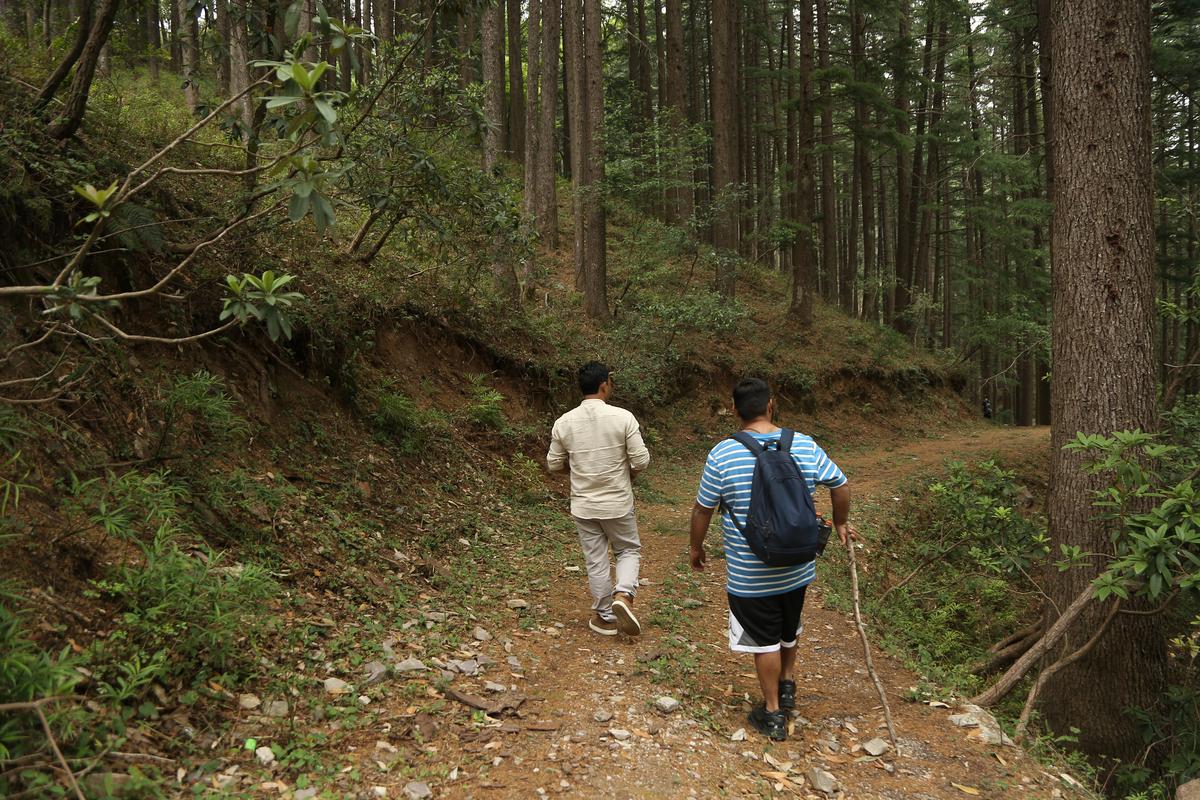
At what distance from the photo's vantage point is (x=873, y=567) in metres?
9.60

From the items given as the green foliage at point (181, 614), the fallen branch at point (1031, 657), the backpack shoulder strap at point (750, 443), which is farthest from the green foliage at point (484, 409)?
the fallen branch at point (1031, 657)

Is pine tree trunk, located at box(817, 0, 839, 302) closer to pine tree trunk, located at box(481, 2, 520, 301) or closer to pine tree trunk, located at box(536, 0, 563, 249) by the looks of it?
pine tree trunk, located at box(536, 0, 563, 249)

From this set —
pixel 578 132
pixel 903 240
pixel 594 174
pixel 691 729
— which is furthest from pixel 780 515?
pixel 903 240

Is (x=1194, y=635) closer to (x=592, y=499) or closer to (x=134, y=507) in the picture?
(x=592, y=499)

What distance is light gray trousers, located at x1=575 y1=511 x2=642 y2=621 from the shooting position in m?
5.38

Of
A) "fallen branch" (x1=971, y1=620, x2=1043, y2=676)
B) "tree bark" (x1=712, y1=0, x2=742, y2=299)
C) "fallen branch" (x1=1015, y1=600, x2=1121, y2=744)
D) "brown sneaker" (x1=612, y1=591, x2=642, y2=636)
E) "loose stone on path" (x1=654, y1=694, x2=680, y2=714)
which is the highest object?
"tree bark" (x1=712, y1=0, x2=742, y2=299)

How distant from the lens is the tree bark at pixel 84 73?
190 inches

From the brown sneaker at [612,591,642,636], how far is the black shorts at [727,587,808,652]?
44.1 inches

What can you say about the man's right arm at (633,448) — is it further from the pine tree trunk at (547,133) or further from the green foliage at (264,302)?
the pine tree trunk at (547,133)

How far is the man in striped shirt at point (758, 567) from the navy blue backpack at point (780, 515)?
0.29 feet

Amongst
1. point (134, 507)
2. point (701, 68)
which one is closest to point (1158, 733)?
point (134, 507)

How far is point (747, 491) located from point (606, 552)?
1.72m

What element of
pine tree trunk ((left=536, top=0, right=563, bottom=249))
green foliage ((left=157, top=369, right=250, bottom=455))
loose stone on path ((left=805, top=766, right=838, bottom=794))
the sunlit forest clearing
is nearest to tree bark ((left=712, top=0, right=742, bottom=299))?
pine tree trunk ((left=536, top=0, right=563, bottom=249))

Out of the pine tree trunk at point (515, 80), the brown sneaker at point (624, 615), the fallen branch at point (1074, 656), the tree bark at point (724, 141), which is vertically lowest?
the fallen branch at point (1074, 656)
